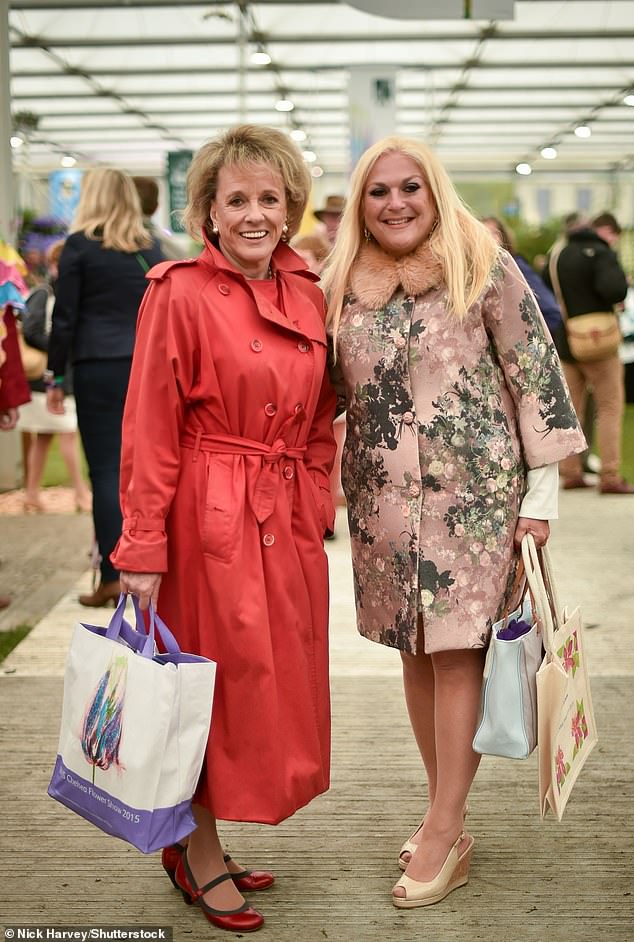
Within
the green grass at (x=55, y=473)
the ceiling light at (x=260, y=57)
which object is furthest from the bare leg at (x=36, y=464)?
the ceiling light at (x=260, y=57)

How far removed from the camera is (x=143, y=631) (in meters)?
2.63

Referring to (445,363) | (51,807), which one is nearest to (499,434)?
(445,363)

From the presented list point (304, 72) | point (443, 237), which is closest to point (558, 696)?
point (443, 237)

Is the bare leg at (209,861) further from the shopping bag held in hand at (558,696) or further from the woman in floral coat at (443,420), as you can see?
the shopping bag held in hand at (558,696)

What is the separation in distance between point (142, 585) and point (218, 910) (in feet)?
2.72

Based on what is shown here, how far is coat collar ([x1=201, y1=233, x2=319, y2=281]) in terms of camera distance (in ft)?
8.68

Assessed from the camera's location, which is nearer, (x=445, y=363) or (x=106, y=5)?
(x=445, y=363)

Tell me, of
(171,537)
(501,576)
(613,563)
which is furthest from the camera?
(613,563)

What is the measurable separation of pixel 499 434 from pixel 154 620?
3.15 feet

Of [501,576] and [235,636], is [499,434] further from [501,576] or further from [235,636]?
[235,636]

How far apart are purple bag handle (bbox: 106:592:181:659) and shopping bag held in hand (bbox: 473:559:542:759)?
754mm

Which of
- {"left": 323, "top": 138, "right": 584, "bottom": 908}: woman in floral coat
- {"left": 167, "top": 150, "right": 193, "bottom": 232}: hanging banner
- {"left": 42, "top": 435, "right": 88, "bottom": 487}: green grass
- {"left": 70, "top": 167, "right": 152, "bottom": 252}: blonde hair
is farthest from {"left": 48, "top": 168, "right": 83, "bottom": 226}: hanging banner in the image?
{"left": 323, "top": 138, "right": 584, "bottom": 908}: woman in floral coat

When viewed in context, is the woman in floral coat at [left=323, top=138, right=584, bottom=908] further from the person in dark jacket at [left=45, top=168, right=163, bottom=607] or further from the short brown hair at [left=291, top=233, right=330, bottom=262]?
the short brown hair at [left=291, top=233, right=330, bottom=262]

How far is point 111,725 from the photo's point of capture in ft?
8.21
